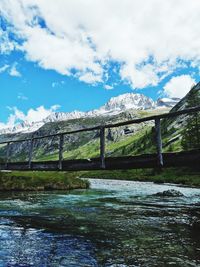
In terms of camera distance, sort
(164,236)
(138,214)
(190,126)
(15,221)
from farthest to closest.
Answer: (190,126) → (138,214) → (15,221) → (164,236)

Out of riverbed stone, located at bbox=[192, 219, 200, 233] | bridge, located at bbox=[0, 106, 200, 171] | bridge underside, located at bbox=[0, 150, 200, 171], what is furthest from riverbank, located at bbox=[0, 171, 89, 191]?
riverbed stone, located at bbox=[192, 219, 200, 233]

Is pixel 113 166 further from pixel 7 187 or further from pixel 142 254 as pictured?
pixel 7 187

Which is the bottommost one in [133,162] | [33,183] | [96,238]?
[96,238]

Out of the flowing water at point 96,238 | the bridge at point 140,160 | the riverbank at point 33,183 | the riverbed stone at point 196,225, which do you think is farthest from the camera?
the riverbank at point 33,183

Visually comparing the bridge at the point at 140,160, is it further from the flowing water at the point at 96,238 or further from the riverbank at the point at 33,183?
the riverbank at the point at 33,183

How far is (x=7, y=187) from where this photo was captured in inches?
1554

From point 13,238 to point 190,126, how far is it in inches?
3112

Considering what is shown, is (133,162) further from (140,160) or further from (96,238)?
(96,238)

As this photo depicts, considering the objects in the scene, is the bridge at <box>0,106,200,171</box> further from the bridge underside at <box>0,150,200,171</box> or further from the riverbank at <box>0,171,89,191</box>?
the riverbank at <box>0,171,89,191</box>

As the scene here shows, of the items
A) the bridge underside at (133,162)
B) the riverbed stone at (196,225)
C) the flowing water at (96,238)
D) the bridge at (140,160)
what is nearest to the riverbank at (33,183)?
the flowing water at (96,238)

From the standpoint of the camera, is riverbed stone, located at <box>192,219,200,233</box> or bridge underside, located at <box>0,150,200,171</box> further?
riverbed stone, located at <box>192,219,200,233</box>

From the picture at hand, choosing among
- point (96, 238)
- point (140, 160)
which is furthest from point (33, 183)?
point (96, 238)

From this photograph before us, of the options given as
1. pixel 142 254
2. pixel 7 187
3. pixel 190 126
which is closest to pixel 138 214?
pixel 142 254

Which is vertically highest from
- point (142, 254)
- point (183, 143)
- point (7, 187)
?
point (183, 143)
